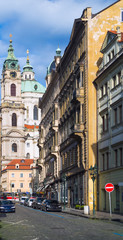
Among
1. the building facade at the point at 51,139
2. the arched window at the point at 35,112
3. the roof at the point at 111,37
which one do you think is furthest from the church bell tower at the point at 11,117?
the roof at the point at 111,37

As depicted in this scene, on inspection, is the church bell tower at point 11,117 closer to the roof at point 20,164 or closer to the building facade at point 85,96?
the roof at point 20,164

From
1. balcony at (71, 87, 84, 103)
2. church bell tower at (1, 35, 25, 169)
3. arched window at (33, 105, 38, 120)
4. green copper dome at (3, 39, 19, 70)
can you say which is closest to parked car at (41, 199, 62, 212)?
balcony at (71, 87, 84, 103)

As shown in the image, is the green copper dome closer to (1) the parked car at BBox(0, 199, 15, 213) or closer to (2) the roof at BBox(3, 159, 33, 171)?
(2) the roof at BBox(3, 159, 33, 171)

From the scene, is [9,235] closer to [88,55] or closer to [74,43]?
[88,55]

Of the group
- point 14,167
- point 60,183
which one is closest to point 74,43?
point 60,183

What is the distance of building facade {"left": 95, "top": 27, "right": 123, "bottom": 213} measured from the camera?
1462 inches

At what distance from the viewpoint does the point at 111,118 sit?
129 ft

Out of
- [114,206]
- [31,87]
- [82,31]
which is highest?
[31,87]

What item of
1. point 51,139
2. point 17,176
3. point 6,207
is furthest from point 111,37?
point 17,176

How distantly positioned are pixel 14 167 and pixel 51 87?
241ft

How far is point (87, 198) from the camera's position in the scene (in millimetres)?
43281

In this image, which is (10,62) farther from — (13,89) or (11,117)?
(11,117)

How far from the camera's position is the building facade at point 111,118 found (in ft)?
122

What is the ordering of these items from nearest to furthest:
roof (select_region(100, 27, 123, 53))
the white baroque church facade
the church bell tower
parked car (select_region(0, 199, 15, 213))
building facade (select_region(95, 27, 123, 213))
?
building facade (select_region(95, 27, 123, 213)), roof (select_region(100, 27, 123, 53)), parked car (select_region(0, 199, 15, 213)), the church bell tower, the white baroque church facade
